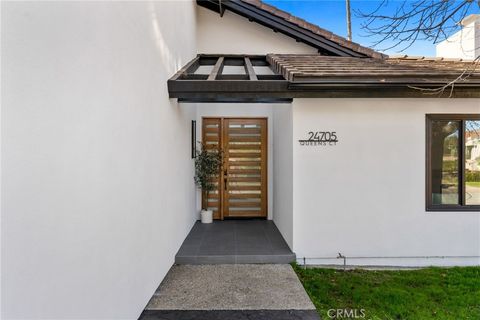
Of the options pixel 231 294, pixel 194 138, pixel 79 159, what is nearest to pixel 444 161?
pixel 231 294

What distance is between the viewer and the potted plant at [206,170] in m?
8.06

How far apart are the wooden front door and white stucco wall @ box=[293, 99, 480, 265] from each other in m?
3.19

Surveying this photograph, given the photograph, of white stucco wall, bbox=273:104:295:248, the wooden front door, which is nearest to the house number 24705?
white stucco wall, bbox=273:104:295:248

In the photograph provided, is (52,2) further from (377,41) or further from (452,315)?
(452,315)

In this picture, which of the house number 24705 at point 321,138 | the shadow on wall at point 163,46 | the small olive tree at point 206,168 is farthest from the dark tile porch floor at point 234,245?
the shadow on wall at point 163,46

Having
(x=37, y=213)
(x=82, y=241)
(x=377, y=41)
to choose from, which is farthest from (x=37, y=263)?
(x=377, y=41)

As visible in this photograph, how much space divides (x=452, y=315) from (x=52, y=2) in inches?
228

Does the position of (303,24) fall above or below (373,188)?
above

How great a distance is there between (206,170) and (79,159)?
577 cm

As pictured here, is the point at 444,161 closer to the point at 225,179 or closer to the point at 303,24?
the point at 303,24

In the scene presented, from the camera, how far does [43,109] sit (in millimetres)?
1904

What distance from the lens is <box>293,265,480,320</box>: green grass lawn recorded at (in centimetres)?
394

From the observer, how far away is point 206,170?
8070 mm

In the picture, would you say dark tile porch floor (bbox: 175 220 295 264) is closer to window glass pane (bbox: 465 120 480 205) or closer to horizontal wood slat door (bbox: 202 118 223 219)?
horizontal wood slat door (bbox: 202 118 223 219)
